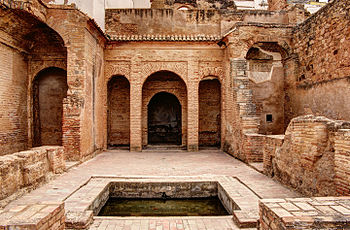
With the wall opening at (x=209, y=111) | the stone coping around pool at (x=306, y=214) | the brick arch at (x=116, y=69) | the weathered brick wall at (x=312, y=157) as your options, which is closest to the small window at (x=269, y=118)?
the wall opening at (x=209, y=111)

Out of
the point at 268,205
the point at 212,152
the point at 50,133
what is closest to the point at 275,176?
the point at 268,205

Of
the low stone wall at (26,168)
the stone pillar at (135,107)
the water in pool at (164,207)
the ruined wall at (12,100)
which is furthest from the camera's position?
the stone pillar at (135,107)

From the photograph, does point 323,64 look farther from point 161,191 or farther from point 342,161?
point 161,191

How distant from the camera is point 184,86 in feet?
42.1

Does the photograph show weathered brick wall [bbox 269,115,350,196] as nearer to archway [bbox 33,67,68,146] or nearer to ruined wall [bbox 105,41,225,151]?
ruined wall [bbox 105,41,225,151]

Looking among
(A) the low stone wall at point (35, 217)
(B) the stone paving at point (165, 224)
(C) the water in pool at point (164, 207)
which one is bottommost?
(C) the water in pool at point (164, 207)

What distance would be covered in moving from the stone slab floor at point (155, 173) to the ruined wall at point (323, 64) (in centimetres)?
352

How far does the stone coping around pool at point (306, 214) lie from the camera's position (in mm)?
2602

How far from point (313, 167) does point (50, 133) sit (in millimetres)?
10485

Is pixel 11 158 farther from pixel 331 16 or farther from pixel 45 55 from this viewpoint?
pixel 331 16

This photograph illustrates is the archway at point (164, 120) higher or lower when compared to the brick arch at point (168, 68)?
lower

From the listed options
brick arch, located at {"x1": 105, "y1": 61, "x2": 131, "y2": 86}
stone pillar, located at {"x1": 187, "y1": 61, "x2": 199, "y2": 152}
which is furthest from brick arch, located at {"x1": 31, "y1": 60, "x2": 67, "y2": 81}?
stone pillar, located at {"x1": 187, "y1": 61, "x2": 199, "y2": 152}

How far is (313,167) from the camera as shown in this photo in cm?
471

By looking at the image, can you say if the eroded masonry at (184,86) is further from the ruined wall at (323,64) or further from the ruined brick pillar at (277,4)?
the ruined brick pillar at (277,4)
